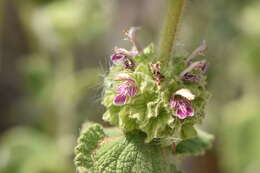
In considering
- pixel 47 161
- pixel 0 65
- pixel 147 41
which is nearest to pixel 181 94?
pixel 47 161

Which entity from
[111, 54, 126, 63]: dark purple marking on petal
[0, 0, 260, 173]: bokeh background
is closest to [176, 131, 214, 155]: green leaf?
[111, 54, 126, 63]: dark purple marking on petal

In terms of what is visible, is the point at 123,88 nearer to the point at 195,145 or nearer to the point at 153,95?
the point at 153,95

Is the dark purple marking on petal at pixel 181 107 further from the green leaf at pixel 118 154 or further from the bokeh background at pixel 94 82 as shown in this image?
the bokeh background at pixel 94 82

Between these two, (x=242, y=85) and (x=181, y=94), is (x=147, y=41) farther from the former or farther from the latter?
(x=181, y=94)

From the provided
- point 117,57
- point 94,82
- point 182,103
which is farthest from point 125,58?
point 94,82

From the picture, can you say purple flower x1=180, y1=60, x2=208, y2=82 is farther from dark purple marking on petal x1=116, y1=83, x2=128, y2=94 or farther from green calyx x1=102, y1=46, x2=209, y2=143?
dark purple marking on petal x1=116, y1=83, x2=128, y2=94
